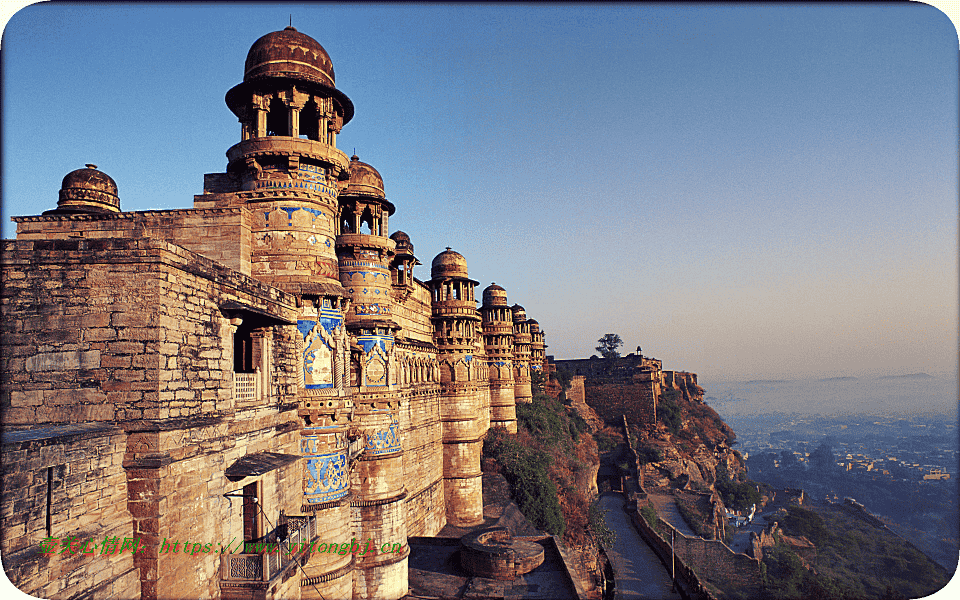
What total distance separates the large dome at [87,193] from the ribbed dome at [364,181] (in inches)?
338

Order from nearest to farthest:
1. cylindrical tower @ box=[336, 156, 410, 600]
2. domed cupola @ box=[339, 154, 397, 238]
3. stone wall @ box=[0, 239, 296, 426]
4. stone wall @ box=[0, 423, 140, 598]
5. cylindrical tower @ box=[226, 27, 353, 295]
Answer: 1. stone wall @ box=[0, 423, 140, 598]
2. stone wall @ box=[0, 239, 296, 426]
3. cylindrical tower @ box=[226, 27, 353, 295]
4. cylindrical tower @ box=[336, 156, 410, 600]
5. domed cupola @ box=[339, 154, 397, 238]

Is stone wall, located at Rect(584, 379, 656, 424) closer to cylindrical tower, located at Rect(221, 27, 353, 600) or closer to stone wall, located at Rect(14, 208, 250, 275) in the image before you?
cylindrical tower, located at Rect(221, 27, 353, 600)

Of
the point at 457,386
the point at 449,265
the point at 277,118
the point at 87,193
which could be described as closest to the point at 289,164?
the point at 277,118

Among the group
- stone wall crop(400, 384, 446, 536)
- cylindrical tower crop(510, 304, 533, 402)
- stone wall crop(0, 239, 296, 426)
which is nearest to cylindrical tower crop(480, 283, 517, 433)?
cylindrical tower crop(510, 304, 533, 402)

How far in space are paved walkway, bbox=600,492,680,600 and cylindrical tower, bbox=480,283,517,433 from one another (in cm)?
919

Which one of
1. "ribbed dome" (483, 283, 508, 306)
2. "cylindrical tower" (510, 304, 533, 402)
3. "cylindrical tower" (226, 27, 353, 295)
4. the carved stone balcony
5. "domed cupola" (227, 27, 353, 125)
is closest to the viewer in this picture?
the carved stone balcony

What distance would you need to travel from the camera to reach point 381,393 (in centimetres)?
1584

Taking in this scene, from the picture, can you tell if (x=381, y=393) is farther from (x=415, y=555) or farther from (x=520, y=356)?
(x=520, y=356)

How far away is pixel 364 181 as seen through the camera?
58.3ft

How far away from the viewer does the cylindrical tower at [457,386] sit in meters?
25.2

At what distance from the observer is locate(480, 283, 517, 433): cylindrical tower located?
35125mm

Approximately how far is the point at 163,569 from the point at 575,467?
3383cm

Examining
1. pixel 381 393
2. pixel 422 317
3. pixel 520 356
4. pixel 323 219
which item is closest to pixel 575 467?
pixel 520 356

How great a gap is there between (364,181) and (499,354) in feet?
66.2
